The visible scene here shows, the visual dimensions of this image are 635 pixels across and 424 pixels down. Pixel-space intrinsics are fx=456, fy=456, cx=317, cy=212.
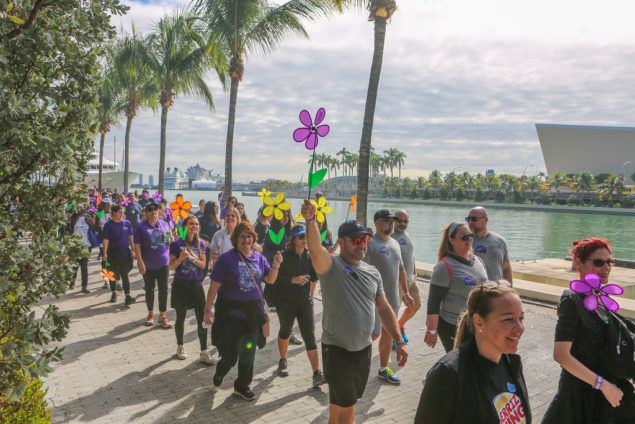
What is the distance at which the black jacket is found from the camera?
74.4 inches

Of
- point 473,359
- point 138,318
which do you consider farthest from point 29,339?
point 138,318

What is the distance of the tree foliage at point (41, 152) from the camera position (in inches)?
85.4

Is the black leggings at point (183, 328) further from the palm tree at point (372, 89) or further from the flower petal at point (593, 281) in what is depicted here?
the palm tree at point (372, 89)

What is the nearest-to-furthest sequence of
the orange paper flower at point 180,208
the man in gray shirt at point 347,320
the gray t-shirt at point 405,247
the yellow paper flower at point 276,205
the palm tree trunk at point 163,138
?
the man in gray shirt at point 347,320, the yellow paper flower at point 276,205, the gray t-shirt at point 405,247, the orange paper flower at point 180,208, the palm tree trunk at point 163,138

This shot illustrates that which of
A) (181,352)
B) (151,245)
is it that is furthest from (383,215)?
(151,245)

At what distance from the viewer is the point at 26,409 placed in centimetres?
286

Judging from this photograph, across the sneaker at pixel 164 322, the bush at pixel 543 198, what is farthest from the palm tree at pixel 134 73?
the bush at pixel 543 198

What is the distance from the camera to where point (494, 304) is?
2.05m

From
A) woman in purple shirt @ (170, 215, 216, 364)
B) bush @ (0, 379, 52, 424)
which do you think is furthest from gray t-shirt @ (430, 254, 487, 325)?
bush @ (0, 379, 52, 424)

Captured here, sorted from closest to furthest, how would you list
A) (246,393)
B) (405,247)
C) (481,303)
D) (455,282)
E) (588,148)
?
(481,303), (455,282), (246,393), (405,247), (588,148)

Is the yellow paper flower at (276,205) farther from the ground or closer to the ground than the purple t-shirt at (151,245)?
farther from the ground

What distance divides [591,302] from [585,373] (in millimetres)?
439

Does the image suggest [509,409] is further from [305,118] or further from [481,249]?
[481,249]

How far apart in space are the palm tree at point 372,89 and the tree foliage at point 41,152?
26.6 feet
